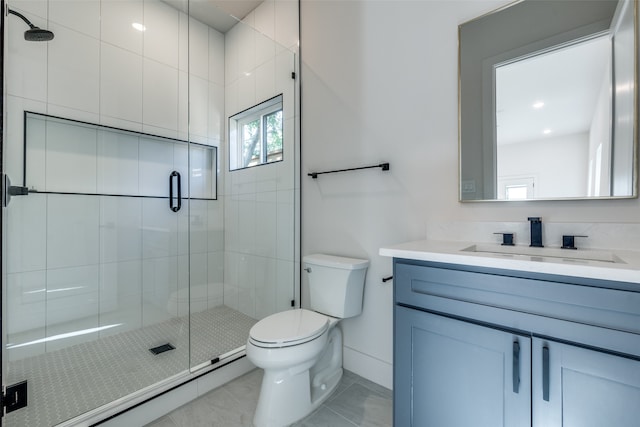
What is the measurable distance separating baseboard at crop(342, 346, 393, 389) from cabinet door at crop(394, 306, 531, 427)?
590 mm

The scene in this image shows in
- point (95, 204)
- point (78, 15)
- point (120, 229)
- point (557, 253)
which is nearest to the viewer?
point (557, 253)

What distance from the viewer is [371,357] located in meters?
1.76

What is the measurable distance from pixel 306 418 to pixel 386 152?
152cm

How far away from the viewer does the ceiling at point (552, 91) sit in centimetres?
114

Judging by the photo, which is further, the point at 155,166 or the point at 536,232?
the point at 155,166

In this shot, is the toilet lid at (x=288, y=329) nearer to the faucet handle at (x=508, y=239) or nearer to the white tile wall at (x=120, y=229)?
the faucet handle at (x=508, y=239)

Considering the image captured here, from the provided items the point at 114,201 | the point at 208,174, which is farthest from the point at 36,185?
the point at 208,174

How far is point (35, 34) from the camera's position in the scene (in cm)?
158

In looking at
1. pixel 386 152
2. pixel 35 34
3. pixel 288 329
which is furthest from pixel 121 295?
pixel 386 152

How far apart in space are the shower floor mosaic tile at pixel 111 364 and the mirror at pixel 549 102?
6.23 ft

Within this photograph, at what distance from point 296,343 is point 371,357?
0.67 m

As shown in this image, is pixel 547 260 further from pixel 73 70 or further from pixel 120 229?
pixel 73 70

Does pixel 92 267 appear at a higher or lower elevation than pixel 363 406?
higher

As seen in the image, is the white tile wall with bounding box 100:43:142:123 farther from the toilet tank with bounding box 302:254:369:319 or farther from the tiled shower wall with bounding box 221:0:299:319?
Result: the toilet tank with bounding box 302:254:369:319
